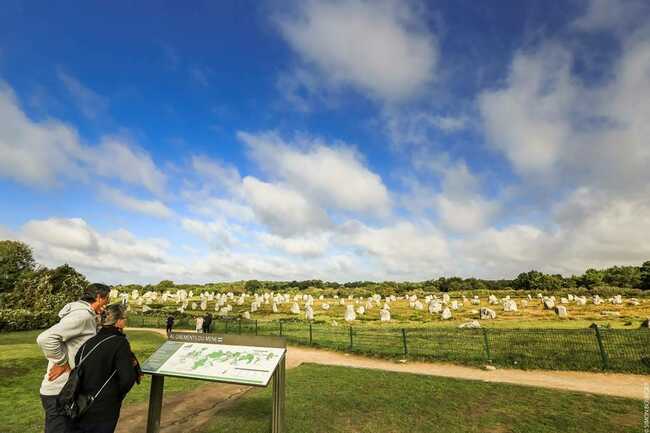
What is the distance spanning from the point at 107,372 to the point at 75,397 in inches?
16.0

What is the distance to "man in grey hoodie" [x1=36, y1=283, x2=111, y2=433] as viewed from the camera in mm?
3859

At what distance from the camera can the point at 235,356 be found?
5324 mm

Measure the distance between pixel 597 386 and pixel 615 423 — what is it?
4.26m

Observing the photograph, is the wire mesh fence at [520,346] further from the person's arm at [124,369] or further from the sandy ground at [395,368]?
the person's arm at [124,369]

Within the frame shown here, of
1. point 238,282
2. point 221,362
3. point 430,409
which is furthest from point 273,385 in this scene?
point 238,282

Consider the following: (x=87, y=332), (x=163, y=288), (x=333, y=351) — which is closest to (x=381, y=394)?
(x=87, y=332)

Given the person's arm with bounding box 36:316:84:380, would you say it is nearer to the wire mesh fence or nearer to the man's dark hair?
the man's dark hair

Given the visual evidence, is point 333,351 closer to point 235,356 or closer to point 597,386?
point 597,386

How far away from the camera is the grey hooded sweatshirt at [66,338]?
151 inches

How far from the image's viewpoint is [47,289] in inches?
1204

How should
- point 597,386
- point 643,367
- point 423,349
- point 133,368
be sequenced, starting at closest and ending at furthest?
point 133,368 < point 597,386 < point 643,367 < point 423,349

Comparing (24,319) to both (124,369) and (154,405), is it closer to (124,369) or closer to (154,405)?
(154,405)

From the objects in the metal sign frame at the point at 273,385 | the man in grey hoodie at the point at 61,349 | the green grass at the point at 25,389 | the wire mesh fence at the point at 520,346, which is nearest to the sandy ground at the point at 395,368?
the wire mesh fence at the point at 520,346

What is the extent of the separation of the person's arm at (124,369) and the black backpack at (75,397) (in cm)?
25
